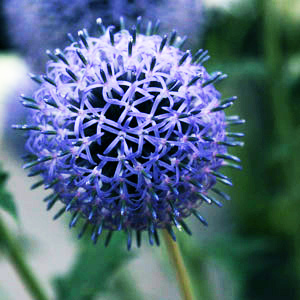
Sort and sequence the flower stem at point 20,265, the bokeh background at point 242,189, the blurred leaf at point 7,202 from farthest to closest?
1. the bokeh background at point 242,189
2. the flower stem at point 20,265
3. the blurred leaf at point 7,202

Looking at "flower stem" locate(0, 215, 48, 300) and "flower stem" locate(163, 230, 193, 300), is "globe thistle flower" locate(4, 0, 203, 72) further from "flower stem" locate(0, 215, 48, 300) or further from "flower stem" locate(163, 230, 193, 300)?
"flower stem" locate(163, 230, 193, 300)

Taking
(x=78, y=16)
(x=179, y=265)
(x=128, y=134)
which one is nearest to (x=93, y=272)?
(x=179, y=265)

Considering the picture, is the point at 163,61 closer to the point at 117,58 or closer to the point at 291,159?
the point at 117,58

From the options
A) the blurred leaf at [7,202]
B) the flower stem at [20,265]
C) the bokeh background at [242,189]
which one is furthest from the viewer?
the bokeh background at [242,189]

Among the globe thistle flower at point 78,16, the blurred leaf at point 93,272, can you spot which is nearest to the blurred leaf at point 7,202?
the blurred leaf at point 93,272

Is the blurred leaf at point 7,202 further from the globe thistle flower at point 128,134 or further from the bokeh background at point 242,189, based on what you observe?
the bokeh background at point 242,189

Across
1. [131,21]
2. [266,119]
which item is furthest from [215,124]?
[266,119]
